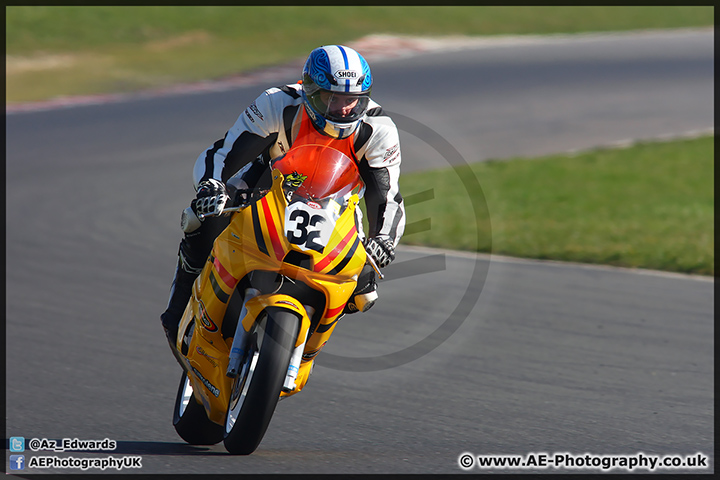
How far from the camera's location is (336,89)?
423cm

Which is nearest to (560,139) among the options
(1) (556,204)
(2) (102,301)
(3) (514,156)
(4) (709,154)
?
(3) (514,156)

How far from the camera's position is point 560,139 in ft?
56.5

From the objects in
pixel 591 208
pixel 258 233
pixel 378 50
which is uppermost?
pixel 378 50

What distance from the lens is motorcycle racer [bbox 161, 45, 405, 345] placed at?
4262mm

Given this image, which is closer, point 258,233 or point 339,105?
point 258,233

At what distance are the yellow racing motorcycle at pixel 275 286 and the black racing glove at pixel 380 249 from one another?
0.15ft

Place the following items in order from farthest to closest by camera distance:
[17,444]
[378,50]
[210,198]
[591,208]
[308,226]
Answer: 1. [378,50]
2. [591,208]
3. [17,444]
4. [210,198]
5. [308,226]

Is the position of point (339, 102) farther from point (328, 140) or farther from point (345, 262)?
point (345, 262)

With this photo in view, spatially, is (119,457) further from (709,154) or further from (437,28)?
(437,28)

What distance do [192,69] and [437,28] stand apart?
8729 millimetres

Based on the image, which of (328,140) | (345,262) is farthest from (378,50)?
(345,262)

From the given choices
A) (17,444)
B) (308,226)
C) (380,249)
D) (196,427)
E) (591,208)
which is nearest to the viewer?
(308,226)

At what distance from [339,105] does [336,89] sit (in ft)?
Answer: 0.27

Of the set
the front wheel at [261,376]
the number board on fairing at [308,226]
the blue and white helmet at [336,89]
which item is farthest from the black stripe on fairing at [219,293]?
the blue and white helmet at [336,89]
